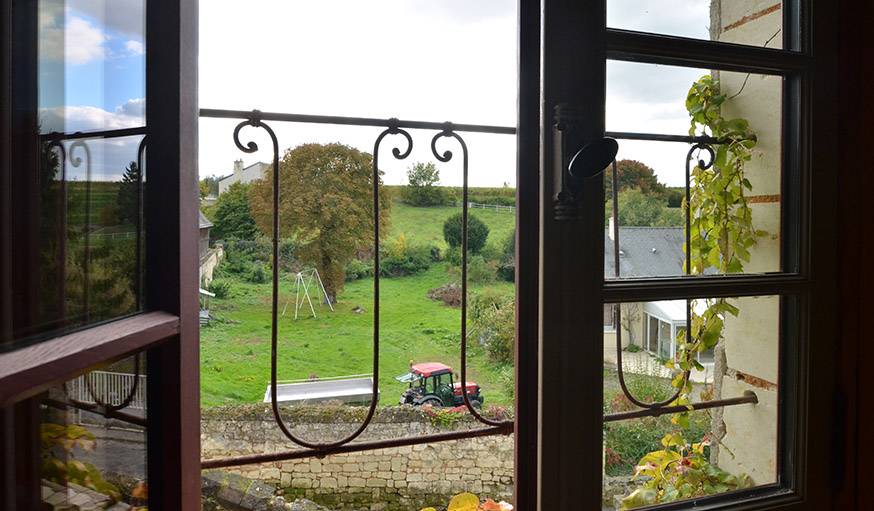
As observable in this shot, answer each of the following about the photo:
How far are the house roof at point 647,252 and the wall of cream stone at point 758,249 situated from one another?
0.13 m

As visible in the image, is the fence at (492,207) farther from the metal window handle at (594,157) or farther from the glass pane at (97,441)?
the glass pane at (97,441)

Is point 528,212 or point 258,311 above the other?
point 528,212

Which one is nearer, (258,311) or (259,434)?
(258,311)

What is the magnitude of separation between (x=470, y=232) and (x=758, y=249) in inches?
76.6

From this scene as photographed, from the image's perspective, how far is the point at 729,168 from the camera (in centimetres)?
89

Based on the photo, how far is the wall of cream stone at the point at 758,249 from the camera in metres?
0.86

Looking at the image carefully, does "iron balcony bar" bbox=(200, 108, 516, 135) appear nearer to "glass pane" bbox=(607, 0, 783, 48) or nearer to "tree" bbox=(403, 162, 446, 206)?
"glass pane" bbox=(607, 0, 783, 48)

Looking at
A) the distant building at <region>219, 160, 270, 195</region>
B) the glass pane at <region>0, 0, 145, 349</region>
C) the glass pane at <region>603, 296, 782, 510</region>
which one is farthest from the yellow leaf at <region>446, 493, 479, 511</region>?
the distant building at <region>219, 160, 270, 195</region>

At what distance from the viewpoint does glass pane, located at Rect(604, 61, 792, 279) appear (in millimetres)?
790

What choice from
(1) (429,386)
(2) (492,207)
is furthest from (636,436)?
(1) (429,386)

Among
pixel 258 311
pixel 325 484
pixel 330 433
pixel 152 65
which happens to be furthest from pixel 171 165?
pixel 325 484

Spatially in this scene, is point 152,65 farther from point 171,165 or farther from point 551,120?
point 551,120

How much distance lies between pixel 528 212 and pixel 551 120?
0.49ft

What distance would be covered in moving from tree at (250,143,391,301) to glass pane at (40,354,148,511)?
5.78 feet
